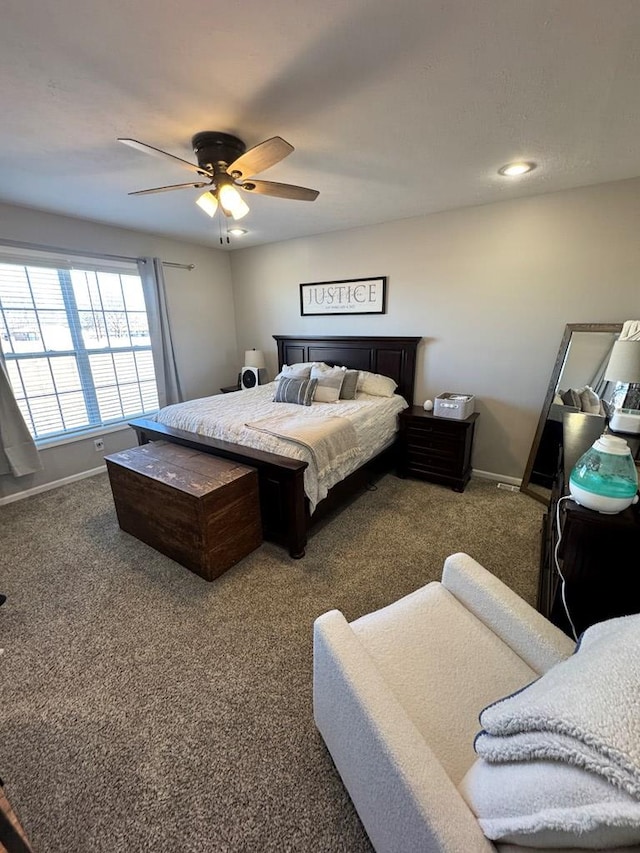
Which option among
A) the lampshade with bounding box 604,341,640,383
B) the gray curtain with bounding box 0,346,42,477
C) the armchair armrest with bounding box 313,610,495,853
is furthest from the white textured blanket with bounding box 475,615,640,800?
the gray curtain with bounding box 0,346,42,477

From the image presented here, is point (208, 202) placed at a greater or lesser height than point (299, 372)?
greater

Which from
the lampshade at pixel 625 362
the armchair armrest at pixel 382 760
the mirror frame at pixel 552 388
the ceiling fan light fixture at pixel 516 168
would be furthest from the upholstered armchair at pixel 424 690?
the ceiling fan light fixture at pixel 516 168

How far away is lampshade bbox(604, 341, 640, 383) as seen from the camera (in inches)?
87.4

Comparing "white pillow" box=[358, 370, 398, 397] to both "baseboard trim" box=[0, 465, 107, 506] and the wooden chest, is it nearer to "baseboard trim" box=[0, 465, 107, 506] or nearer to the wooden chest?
the wooden chest

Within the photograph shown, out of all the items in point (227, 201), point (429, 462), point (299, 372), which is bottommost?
point (429, 462)

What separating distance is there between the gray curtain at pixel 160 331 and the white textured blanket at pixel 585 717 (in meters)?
4.26

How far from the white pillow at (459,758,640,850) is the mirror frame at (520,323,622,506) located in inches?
111

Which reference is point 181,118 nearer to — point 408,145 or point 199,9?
point 199,9

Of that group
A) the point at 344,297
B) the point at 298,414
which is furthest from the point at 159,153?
the point at 344,297

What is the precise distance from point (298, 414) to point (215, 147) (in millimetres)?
1836

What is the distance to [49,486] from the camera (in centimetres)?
336

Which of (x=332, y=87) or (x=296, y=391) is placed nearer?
(x=332, y=87)

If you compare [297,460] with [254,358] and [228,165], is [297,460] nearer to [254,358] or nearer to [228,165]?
[228,165]

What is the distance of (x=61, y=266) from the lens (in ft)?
10.7
